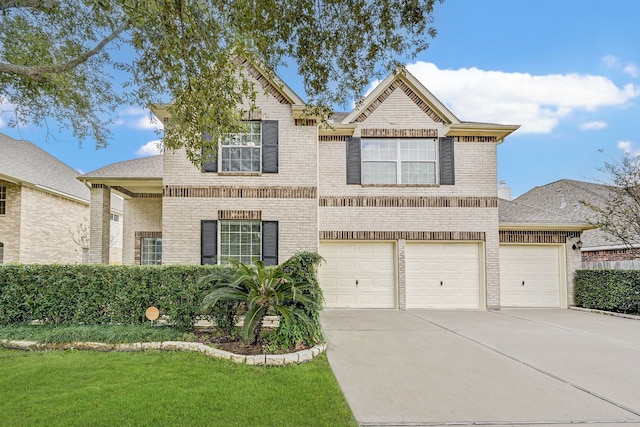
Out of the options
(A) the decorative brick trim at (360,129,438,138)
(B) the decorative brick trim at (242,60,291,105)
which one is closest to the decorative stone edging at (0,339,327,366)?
(B) the decorative brick trim at (242,60,291,105)

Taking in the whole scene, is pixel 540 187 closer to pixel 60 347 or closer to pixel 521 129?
pixel 521 129

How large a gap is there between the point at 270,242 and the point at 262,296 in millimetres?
4290

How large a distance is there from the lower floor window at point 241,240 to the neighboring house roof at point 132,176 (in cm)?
271

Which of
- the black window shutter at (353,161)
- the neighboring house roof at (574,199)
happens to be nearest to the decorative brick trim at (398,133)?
the black window shutter at (353,161)

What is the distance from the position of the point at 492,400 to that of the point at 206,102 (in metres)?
6.39

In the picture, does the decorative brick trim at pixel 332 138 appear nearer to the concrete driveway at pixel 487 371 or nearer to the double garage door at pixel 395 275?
the double garage door at pixel 395 275

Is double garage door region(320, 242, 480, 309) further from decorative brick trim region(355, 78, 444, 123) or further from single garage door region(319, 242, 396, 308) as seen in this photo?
decorative brick trim region(355, 78, 444, 123)

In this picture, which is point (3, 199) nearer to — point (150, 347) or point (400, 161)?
point (150, 347)

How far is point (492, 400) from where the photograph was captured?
4473 millimetres

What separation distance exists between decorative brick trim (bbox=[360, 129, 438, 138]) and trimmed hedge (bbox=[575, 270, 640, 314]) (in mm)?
6718

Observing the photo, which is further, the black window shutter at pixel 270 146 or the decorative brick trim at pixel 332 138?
the decorative brick trim at pixel 332 138

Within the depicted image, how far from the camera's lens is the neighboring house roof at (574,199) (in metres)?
18.6

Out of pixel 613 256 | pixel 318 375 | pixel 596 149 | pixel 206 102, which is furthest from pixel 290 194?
pixel 613 256

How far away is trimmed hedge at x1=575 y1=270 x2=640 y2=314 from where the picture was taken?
11125 millimetres
